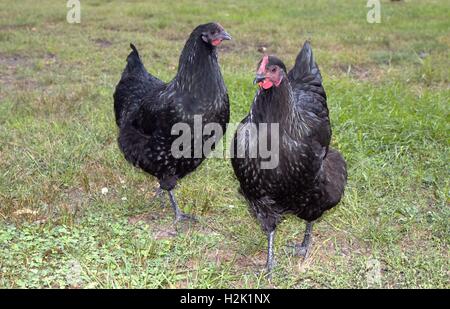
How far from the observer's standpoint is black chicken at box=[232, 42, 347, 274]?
297 centimetres

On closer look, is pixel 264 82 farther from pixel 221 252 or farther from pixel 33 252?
pixel 33 252

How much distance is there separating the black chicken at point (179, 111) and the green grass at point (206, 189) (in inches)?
14.7

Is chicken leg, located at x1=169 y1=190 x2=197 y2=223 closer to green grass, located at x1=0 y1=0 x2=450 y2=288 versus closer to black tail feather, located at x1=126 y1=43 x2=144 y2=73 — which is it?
green grass, located at x1=0 y1=0 x2=450 y2=288

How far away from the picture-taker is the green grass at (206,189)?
131 inches

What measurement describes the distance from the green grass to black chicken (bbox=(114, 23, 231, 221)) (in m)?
0.37

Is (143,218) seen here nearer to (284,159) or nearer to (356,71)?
(284,159)

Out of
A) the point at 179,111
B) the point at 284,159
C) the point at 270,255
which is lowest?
the point at 270,255

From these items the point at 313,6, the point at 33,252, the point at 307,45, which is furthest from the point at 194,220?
the point at 313,6

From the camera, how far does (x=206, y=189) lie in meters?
4.38

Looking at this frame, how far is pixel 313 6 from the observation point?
12.7 meters

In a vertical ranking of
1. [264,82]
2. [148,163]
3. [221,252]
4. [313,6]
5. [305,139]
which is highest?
[313,6]

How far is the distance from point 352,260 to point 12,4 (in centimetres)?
1160

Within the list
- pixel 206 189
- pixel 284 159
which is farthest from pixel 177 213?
pixel 284 159

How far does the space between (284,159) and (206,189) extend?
1467 mm
